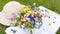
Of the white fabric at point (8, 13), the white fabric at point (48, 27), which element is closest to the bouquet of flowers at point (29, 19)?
the white fabric at point (48, 27)

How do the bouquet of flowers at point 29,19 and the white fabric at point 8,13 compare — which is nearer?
the bouquet of flowers at point 29,19

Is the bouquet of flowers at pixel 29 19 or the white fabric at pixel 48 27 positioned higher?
the bouquet of flowers at pixel 29 19

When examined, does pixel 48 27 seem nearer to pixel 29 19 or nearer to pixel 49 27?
pixel 49 27

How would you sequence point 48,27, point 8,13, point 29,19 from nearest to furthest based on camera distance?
point 29,19
point 48,27
point 8,13

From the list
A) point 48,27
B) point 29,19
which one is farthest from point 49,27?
point 29,19

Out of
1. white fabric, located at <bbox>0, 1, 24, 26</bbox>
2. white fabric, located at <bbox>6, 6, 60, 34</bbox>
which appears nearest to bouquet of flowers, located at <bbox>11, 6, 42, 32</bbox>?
white fabric, located at <bbox>6, 6, 60, 34</bbox>

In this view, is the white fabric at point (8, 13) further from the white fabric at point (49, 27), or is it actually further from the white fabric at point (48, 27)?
the white fabric at point (49, 27)

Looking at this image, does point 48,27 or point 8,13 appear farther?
point 8,13

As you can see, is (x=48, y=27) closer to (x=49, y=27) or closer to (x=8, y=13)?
(x=49, y=27)

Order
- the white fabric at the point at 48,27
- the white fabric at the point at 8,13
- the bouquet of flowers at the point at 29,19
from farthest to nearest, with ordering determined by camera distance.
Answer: the white fabric at the point at 8,13, the white fabric at the point at 48,27, the bouquet of flowers at the point at 29,19

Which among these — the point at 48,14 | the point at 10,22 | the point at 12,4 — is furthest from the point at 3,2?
the point at 48,14

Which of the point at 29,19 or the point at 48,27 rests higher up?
the point at 29,19

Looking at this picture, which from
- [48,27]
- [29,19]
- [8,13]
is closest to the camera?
[29,19]

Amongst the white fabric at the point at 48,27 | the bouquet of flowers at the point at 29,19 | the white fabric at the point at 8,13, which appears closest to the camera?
the bouquet of flowers at the point at 29,19
